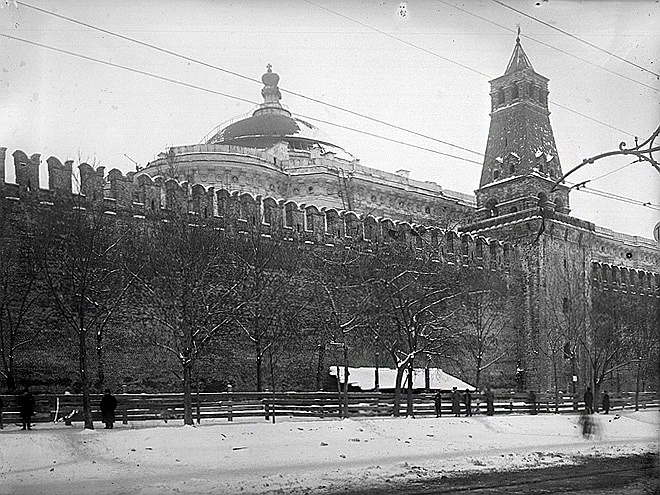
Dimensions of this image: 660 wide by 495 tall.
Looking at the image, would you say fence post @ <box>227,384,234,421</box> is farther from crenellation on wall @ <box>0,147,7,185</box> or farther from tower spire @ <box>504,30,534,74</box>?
tower spire @ <box>504,30,534,74</box>

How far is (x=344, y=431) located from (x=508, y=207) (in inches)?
771

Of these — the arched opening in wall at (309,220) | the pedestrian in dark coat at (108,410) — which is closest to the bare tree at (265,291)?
the arched opening in wall at (309,220)

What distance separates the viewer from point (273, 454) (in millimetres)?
12695


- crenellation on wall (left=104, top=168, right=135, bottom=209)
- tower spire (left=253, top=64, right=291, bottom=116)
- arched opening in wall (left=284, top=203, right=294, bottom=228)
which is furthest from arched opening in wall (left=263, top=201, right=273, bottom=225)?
tower spire (left=253, top=64, right=291, bottom=116)

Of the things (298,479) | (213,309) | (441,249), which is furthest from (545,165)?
(298,479)

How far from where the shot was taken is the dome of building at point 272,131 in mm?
38375

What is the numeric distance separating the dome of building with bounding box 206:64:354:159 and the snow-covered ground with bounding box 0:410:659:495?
76.4 ft

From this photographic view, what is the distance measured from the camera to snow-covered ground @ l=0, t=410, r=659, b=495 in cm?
1025

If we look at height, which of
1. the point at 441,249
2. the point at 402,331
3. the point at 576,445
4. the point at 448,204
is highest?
the point at 448,204

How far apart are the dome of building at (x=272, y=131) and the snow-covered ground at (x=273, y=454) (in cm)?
2329

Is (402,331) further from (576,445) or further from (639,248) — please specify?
(639,248)

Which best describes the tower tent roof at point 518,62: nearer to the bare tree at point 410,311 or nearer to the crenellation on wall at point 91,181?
the bare tree at point 410,311

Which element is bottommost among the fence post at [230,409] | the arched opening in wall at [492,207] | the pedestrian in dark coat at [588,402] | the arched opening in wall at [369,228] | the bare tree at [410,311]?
the pedestrian in dark coat at [588,402]

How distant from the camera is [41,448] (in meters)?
11.7
